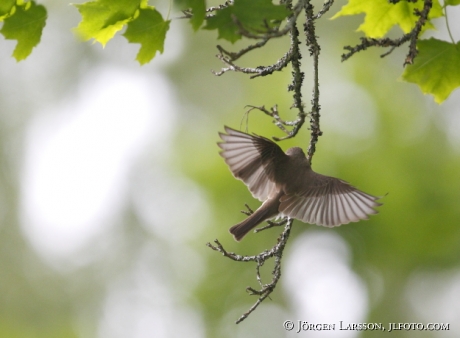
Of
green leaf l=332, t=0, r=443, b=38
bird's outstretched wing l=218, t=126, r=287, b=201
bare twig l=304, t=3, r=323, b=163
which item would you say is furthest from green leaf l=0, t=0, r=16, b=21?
green leaf l=332, t=0, r=443, b=38

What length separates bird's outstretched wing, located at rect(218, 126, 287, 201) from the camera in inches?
97.6

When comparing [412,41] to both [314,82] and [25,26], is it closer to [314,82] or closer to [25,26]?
[314,82]

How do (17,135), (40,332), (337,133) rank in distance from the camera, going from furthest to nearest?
(17,135) → (40,332) → (337,133)

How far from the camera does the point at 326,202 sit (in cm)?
261

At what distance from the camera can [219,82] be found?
15.5 meters

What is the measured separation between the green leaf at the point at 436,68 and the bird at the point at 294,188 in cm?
58

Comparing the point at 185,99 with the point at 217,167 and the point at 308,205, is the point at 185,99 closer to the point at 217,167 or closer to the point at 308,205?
the point at 217,167

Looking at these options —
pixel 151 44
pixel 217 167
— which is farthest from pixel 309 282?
pixel 151 44

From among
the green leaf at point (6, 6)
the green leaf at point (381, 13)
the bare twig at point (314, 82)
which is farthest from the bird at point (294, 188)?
the green leaf at point (6, 6)

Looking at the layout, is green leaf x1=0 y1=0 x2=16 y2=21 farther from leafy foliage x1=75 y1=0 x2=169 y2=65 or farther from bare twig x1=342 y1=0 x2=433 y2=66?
bare twig x1=342 y1=0 x2=433 y2=66

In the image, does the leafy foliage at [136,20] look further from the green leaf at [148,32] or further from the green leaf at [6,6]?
the green leaf at [6,6]

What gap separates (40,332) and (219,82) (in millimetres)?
8103

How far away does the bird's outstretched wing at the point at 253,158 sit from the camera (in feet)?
8.13

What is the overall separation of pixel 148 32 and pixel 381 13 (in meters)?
1.16
